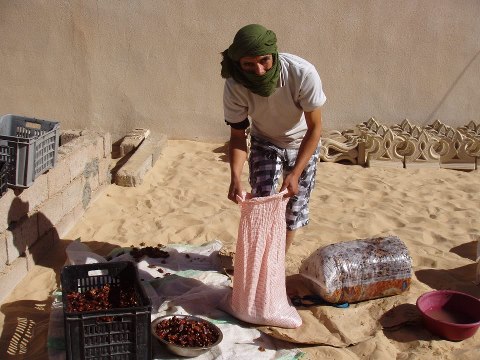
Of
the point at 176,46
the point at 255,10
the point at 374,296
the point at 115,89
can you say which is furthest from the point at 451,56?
the point at 374,296

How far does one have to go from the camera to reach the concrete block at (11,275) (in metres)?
4.08

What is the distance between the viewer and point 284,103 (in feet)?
12.1

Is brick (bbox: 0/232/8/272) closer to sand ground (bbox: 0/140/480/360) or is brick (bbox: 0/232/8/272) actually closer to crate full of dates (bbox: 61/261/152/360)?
sand ground (bbox: 0/140/480/360)

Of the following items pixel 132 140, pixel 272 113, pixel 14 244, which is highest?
pixel 272 113

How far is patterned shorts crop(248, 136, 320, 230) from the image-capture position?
3967 millimetres

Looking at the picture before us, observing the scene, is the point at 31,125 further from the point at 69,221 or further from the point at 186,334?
the point at 186,334

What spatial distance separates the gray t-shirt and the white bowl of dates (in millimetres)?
1208

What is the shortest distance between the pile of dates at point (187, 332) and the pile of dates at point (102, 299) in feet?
0.76

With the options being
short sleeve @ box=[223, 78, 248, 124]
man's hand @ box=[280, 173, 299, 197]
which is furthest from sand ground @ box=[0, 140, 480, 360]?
short sleeve @ box=[223, 78, 248, 124]

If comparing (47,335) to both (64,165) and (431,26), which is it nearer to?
(64,165)

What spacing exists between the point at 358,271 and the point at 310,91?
48.0 inches

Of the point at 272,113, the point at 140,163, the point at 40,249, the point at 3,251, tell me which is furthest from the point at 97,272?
the point at 140,163

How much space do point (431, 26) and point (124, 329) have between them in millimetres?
6401

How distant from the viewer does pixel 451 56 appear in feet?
26.9
